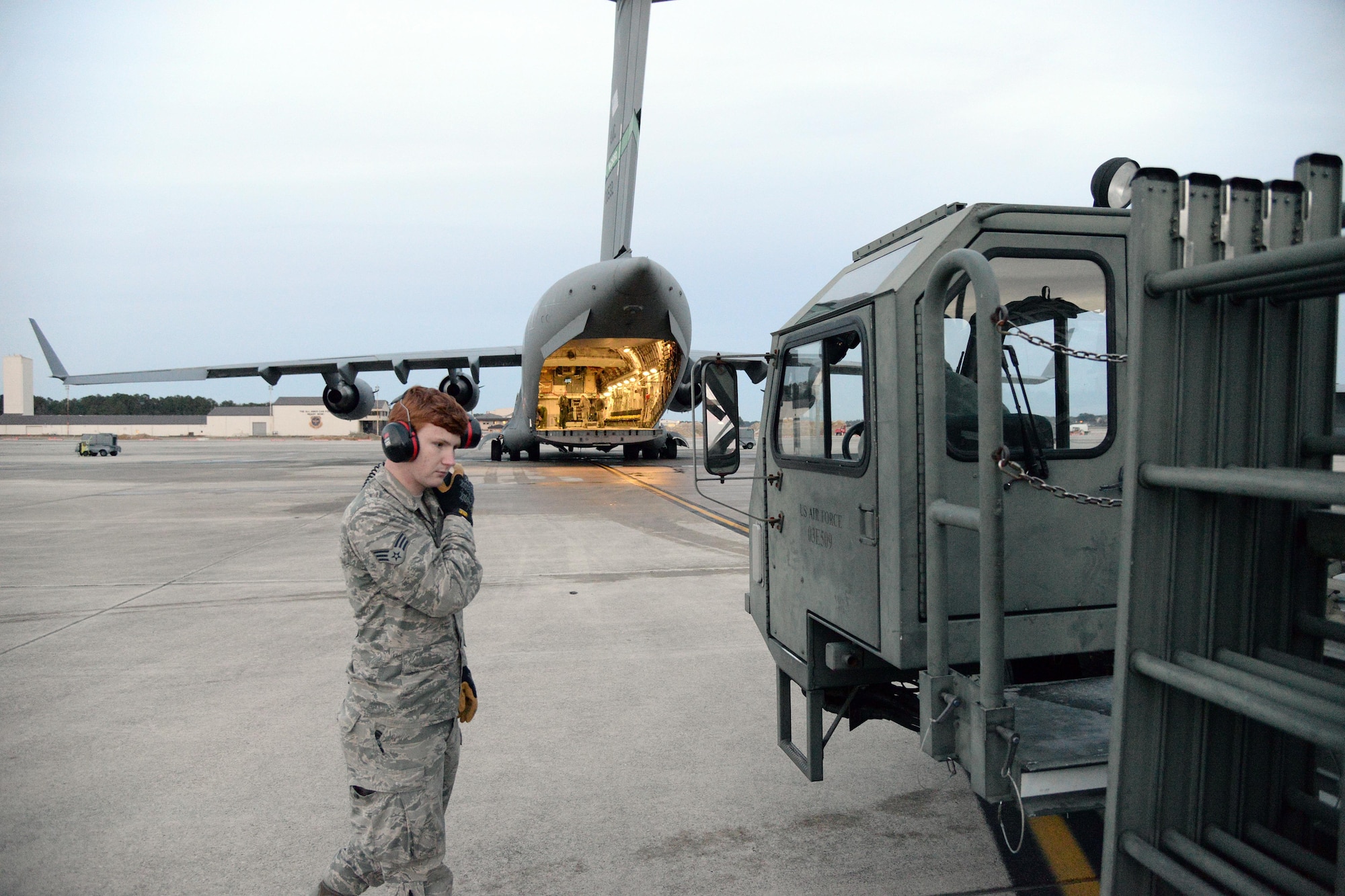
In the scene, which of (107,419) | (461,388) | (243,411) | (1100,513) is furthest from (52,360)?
(107,419)

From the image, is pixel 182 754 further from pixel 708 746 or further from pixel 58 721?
pixel 708 746

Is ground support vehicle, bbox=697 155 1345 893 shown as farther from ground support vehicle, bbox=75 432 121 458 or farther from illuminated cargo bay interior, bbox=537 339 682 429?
ground support vehicle, bbox=75 432 121 458

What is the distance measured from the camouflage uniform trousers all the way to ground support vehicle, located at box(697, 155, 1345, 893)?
5.02 feet

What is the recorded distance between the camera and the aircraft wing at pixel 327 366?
98.1 feet

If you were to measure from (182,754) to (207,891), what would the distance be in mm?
1388

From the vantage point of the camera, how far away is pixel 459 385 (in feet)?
84.4

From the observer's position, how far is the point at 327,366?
2998 cm

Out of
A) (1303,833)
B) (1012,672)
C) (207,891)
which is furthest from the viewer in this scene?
(1012,672)

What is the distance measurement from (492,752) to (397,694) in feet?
5.99

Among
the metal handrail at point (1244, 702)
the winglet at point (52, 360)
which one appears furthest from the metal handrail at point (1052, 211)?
the winglet at point (52, 360)

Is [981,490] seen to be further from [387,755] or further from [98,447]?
[98,447]

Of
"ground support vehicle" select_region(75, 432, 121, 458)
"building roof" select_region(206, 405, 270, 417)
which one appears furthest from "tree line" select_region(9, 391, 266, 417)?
"ground support vehicle" select_region(75, 432, 121, 458)

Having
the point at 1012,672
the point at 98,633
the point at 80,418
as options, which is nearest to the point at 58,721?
the point at 98,633

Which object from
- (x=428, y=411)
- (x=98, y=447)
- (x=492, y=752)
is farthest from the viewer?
(x=98, y=447)
